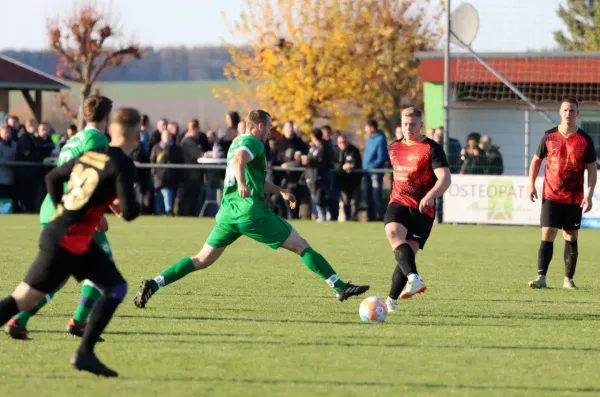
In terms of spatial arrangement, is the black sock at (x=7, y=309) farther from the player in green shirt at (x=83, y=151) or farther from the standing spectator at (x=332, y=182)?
the standing spectator at (x=332, y=182)

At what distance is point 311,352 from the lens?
27.0ft

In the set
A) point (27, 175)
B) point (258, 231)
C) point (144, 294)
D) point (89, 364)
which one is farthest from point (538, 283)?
point (27, 175)

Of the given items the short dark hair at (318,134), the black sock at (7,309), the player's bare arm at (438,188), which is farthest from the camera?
the short dark hair at (318,134)

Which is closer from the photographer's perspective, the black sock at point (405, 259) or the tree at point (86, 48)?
the black sock at point (405, 259)

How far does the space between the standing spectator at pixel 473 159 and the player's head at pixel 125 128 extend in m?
16.3

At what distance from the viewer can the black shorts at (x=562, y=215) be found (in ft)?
42.2

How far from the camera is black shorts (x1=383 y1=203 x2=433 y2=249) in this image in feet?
34.3

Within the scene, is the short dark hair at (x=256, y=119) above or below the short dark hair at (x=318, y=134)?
above

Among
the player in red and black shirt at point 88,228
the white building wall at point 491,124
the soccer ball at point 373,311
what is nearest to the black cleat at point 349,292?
the soccer ball at point 373,311

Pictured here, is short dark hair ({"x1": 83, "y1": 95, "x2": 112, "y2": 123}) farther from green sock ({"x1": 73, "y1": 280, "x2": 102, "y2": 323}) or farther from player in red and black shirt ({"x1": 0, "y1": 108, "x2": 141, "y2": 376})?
green sock ({"x1": 73, "y1": 280, "x2": 102, "y2": 323})

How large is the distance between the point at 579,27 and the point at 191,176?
1846 cm

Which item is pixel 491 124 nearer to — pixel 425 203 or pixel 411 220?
pixel 411 220

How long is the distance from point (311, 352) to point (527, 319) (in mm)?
2680

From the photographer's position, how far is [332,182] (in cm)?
2397
